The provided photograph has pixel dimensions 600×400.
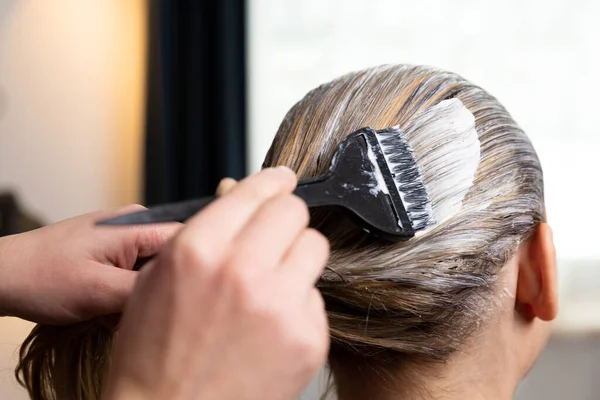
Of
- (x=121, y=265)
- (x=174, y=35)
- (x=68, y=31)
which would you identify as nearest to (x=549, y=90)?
(x=174, y=35)

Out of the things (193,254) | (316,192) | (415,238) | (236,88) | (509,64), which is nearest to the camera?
(193,254)

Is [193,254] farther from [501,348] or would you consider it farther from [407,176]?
[501,348]

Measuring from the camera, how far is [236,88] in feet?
5.51

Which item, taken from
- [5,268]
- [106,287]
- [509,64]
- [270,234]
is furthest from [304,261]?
[509,64]

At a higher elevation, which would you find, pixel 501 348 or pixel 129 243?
pixel 129 243

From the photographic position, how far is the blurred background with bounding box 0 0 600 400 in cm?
150

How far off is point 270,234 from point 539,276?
17.6 inches

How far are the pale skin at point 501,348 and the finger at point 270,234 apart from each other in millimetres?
341

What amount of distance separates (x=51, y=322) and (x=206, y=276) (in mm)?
448

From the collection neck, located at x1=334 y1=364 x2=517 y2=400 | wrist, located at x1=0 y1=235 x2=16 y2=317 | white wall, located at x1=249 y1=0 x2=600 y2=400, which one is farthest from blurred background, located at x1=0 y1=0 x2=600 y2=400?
neck, located at x1=334 y1=364 x2=517 y2=400

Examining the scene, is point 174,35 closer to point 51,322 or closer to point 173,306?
point 51,322

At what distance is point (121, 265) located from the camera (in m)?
0.79

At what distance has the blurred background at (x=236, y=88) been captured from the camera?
1.50m

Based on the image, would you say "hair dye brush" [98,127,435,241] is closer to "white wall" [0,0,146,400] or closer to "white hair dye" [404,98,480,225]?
"white hair dye" [404,98,480,225]
